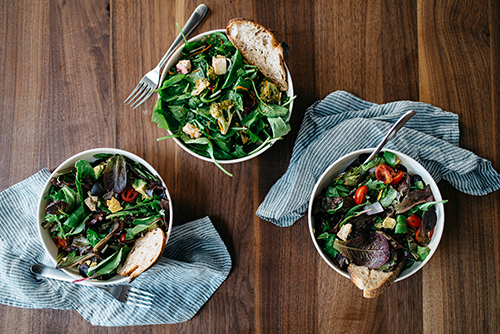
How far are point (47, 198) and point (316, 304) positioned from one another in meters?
1.06

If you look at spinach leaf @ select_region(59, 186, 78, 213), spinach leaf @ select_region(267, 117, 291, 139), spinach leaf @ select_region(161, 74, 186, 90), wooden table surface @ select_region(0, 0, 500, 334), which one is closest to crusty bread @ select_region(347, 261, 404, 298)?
wooden table surface @ select_region(0, 0, 500, 334)

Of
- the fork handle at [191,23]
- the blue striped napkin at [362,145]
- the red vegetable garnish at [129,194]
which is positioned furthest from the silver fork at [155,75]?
the blue striped napkin at [362,145]

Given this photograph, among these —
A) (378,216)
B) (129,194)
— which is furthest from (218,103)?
(378,216)

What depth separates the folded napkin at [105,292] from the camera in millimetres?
1271

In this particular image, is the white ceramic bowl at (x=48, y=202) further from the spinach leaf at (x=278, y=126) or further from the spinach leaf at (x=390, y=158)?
the spinach leaf at (x=390, y=158)

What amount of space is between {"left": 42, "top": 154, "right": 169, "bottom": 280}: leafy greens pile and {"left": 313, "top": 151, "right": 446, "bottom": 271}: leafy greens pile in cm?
58

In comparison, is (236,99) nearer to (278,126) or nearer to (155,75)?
(278,126)

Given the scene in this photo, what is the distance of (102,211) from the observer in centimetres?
117

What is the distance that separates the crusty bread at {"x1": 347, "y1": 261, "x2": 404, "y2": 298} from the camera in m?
1.06

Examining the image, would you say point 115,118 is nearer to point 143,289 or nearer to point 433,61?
point 143,289

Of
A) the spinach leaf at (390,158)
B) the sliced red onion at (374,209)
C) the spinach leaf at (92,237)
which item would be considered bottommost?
the spinach leaf at (92,237)

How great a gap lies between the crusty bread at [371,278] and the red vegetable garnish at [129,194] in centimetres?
77

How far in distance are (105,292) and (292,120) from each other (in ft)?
3.25

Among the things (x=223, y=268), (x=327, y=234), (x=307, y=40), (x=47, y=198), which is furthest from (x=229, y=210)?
(x=307, y=40)
